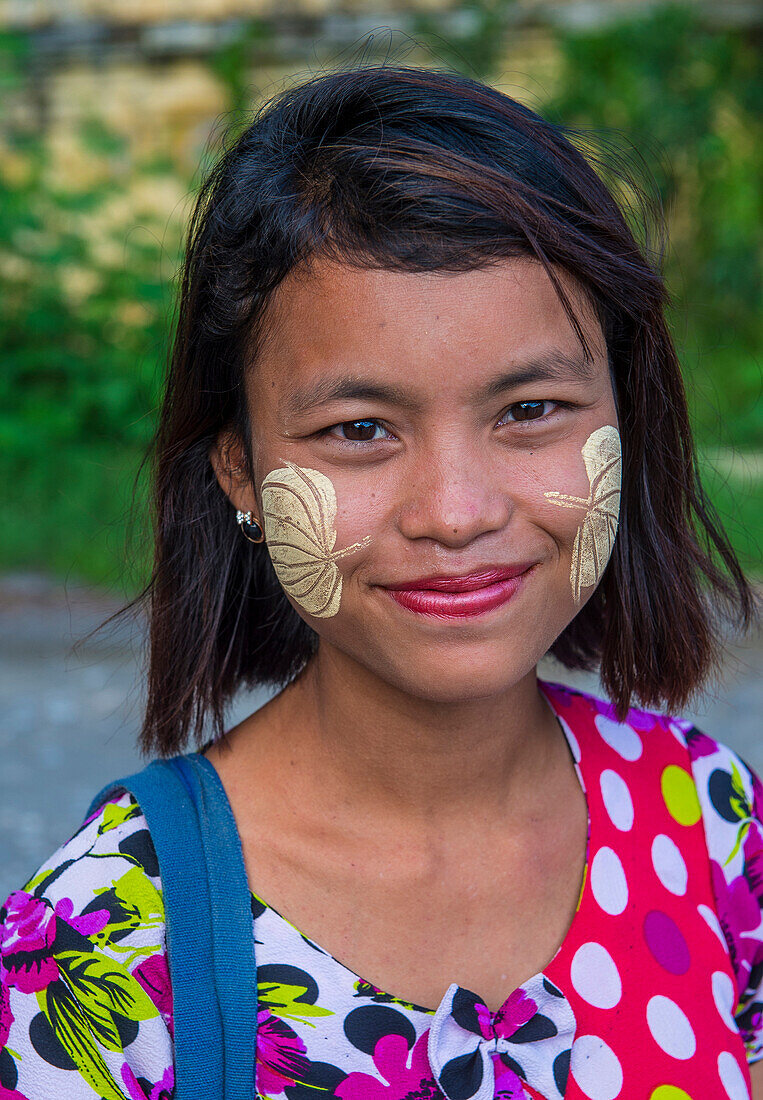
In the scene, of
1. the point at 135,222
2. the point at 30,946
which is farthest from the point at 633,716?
the point at 135,222

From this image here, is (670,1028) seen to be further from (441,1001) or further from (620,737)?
(620,737)

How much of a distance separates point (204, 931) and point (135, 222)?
550 cm

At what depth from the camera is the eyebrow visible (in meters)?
1.29

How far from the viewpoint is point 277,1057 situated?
1.32 m

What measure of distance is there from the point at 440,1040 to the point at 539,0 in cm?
796

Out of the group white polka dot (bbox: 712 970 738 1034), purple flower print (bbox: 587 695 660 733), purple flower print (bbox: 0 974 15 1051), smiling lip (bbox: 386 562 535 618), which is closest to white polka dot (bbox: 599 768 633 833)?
purple flower print (bbox: 587 695 660 733)

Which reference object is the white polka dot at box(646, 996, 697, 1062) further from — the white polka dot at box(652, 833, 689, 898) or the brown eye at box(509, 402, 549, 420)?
the brown eye at box(509, 402, 549, 420)

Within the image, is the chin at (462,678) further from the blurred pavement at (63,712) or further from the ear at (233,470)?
the blurred pavement at (63,712)

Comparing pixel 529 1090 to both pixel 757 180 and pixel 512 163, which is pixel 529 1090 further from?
pixel 757 180

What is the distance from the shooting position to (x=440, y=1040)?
4.38 ft

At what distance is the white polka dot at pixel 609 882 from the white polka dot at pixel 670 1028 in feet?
0.39

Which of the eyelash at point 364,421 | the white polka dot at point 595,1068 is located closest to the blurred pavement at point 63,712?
the white polka dot at point 595,1068

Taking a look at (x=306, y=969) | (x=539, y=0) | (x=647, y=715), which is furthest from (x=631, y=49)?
(x=306, y=969)

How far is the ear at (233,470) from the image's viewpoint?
1.55m
